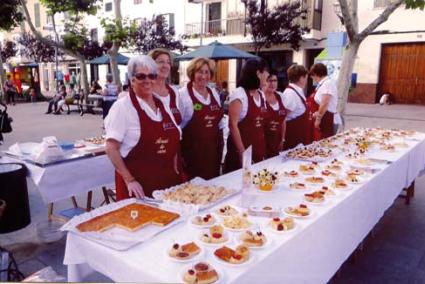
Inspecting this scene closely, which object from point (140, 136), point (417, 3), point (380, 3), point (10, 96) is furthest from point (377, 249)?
point (10, 96)

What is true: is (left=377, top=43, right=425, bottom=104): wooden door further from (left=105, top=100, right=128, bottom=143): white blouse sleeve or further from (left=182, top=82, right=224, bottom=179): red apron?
(left=105, top=100, right=128, bottom=143): white blouse sleeve

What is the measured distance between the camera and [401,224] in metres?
3.79

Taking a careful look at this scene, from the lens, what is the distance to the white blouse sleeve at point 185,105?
3.01 metres

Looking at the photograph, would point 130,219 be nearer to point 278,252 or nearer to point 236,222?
point 236,222

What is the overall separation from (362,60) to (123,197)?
1650cm

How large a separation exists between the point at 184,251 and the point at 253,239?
0.31 m

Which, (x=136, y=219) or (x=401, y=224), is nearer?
(x=136, y=219)

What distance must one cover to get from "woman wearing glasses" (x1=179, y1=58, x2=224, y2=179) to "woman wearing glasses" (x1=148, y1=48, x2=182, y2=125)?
0.43 ft

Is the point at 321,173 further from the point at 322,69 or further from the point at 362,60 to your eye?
the point at 362,60

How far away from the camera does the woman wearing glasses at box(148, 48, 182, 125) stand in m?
2.83

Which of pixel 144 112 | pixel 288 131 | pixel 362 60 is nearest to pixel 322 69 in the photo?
pixel 288 131

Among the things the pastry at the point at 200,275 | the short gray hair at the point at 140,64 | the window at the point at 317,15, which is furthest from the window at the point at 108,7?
the pastry at the point at 200,275

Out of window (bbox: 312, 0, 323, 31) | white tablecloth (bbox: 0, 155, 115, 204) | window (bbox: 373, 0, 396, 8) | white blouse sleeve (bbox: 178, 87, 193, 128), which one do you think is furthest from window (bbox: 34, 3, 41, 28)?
white blouse sleeve (bbox: 178, 87, 193, 128)

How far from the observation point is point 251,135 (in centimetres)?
328
